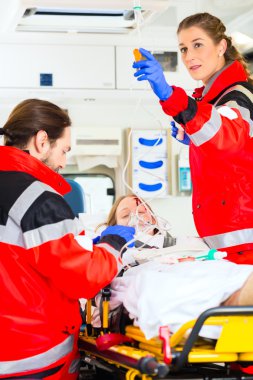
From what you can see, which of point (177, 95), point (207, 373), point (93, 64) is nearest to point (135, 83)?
point (93, 64)

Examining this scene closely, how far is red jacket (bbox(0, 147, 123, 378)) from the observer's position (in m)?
2.43

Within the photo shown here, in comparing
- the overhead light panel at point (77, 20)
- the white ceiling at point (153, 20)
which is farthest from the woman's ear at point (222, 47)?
the overhead light panel at point (77, 20)

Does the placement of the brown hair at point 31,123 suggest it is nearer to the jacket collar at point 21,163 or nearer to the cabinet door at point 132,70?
the jacket collar at point 21,163

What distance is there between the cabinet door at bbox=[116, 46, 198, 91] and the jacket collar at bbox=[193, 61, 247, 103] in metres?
3.04

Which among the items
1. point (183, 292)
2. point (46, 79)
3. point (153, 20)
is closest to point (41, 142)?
point (183, 292)

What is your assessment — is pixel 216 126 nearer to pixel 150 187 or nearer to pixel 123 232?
pixel 123 232

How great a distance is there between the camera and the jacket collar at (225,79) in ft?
9.82

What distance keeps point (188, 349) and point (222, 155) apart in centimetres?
91

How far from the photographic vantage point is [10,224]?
8.27 feet

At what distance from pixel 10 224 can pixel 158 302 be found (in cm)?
67

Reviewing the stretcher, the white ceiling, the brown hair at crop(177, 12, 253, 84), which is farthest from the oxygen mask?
the white ceiling

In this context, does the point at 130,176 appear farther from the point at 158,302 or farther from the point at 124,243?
the point at 158,302

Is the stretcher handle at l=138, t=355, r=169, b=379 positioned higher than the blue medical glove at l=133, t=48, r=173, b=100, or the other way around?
Answer: the blue medical glove at l=133, t=48, r=173, b=100

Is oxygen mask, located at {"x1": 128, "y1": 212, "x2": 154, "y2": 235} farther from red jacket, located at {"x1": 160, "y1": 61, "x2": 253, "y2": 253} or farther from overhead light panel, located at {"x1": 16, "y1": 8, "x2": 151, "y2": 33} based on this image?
overhead light panel, located at {"x1": 16, "y1": 8, "x2": 151, "y2": 33}
